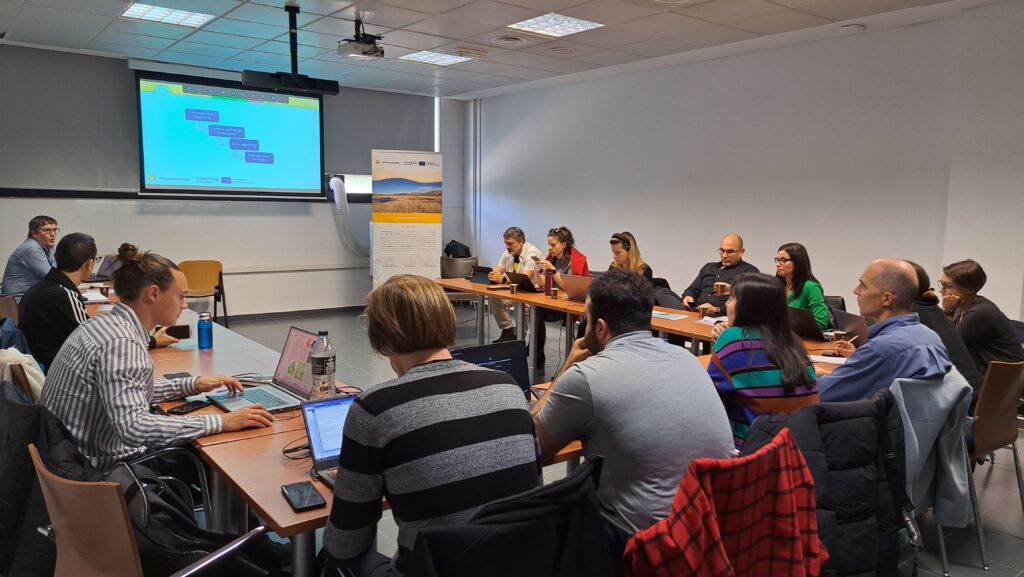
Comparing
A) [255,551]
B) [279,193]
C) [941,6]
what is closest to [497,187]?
[279,193]

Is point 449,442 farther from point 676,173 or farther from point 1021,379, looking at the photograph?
point 676,173

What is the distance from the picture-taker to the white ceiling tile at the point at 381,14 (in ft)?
16.7

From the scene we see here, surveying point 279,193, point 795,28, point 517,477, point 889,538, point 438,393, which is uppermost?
point 795,28

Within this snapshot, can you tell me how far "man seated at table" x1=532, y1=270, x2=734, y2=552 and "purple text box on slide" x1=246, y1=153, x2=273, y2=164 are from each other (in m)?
7.35

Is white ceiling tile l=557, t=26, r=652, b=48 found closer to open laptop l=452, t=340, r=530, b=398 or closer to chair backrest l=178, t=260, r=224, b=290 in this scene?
open laptop l=452, t=340, r=530, b=398

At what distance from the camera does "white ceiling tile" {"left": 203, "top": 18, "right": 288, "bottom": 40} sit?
5.65m

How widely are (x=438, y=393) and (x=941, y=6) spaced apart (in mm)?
5323

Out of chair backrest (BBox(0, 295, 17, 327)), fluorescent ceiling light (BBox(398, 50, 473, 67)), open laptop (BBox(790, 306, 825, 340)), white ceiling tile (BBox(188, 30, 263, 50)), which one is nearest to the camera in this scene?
open laptop (BBox(790, 306, 825, 340))

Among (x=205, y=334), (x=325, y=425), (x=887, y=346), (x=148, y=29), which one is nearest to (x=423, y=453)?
(x=325, y=425)

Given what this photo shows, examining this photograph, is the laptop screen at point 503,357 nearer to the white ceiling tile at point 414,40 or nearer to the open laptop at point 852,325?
the open laptop at point 852,325

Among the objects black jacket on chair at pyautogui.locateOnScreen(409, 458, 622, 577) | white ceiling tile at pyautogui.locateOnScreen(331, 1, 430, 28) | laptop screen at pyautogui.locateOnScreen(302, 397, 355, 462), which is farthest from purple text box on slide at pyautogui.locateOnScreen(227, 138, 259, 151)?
black jacket on chair at pyautogui.locateOnScreen(409, 458, 622, 577)

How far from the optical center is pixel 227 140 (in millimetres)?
8094

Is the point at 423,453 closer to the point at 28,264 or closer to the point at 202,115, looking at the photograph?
the point at 28,264

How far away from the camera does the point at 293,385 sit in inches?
110
